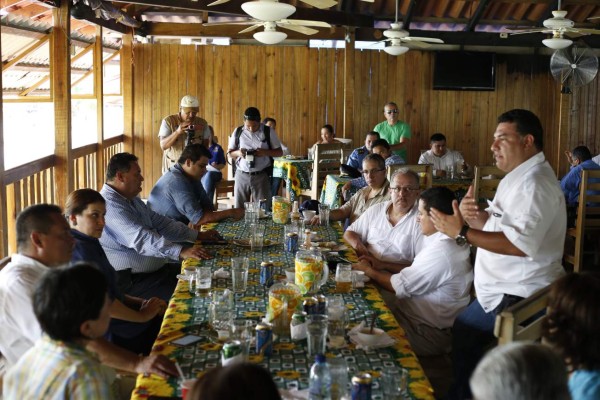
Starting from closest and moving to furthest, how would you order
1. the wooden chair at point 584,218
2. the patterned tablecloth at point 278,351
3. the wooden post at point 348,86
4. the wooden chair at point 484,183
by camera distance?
the patterned tablecloth at point 278,351 < the wooden chair at point 584,218 < the wooden chair at point 484,183 < the wooden post at point 348,86

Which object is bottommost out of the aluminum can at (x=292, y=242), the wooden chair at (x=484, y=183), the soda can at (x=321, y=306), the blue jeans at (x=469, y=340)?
the blue jeans at (x=469, y=340)

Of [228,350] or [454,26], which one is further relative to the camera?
[454,26]

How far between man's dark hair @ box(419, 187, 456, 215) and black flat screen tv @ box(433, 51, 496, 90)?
25.7 feet

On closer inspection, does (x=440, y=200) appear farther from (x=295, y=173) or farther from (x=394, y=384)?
(x=295, y=173)

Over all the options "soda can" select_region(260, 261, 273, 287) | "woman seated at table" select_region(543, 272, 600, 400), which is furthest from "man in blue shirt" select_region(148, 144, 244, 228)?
"woman seated at table" select_region(543, 272, 600, 400)

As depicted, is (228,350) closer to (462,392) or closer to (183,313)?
(183,313)

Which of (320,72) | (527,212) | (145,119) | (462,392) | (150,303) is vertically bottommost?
(462,392)

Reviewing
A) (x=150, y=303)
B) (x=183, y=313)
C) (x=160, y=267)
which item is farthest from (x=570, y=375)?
(x=160, y=267)

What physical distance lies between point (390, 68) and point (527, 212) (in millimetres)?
8187

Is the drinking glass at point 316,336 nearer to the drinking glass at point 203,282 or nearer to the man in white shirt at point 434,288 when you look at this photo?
the drinking glass at point 203,282

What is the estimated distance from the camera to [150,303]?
357 cm

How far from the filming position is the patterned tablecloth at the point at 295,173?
8797mm

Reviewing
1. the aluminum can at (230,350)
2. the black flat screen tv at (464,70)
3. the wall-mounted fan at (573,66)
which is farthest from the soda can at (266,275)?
the black flat screen tv at (464,70)

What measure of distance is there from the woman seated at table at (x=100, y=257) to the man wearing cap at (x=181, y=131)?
12.5 ft
